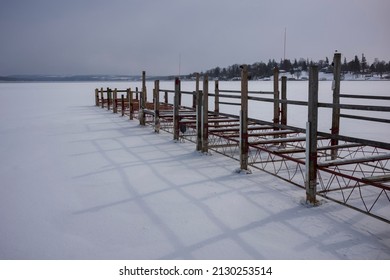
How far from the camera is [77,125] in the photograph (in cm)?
1510

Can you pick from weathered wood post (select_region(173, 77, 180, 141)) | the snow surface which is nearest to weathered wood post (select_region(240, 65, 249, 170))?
the snow surface

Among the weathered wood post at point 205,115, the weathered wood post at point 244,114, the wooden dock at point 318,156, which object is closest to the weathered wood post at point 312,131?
the wooden dock at point 318,156

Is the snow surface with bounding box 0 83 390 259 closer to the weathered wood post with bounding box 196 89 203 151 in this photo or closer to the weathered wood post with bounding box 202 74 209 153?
the weathered wood post with bounding box 202 74 209 153

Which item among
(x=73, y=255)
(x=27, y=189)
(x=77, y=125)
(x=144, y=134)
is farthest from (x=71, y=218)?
(x=77, y=125)

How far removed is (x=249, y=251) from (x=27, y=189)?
406 cm

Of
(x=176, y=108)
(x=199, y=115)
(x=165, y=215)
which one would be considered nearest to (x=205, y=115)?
(x=199, y=115)

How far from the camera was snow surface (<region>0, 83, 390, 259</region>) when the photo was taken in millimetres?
3881

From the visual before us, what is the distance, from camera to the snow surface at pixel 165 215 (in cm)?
388

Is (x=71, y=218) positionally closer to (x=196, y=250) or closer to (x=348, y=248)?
(x=196, y=250)

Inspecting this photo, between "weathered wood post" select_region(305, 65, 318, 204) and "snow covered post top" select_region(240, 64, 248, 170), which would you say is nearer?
"weathered wood post" select_region(305, 65, 318, 204)

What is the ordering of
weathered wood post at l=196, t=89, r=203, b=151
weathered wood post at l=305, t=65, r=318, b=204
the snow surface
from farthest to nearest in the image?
weathered wood post at l=196, t=89, r=203, b=151
weathered wood post at l=305, t=65, r=318, b=204
the snow surface

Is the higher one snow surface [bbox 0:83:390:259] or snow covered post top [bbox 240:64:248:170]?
snow covered post top [bbox 240:64:248:170]

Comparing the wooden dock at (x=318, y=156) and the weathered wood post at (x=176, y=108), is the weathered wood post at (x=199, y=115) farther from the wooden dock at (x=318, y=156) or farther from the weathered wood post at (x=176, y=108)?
the weathered wood post at (x=176, y=108)

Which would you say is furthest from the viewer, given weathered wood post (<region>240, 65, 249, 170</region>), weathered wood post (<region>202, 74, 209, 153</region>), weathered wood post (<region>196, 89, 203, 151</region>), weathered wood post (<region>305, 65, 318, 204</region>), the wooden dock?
weathered wood post (<region>196, 89, 203, 151</region>)
